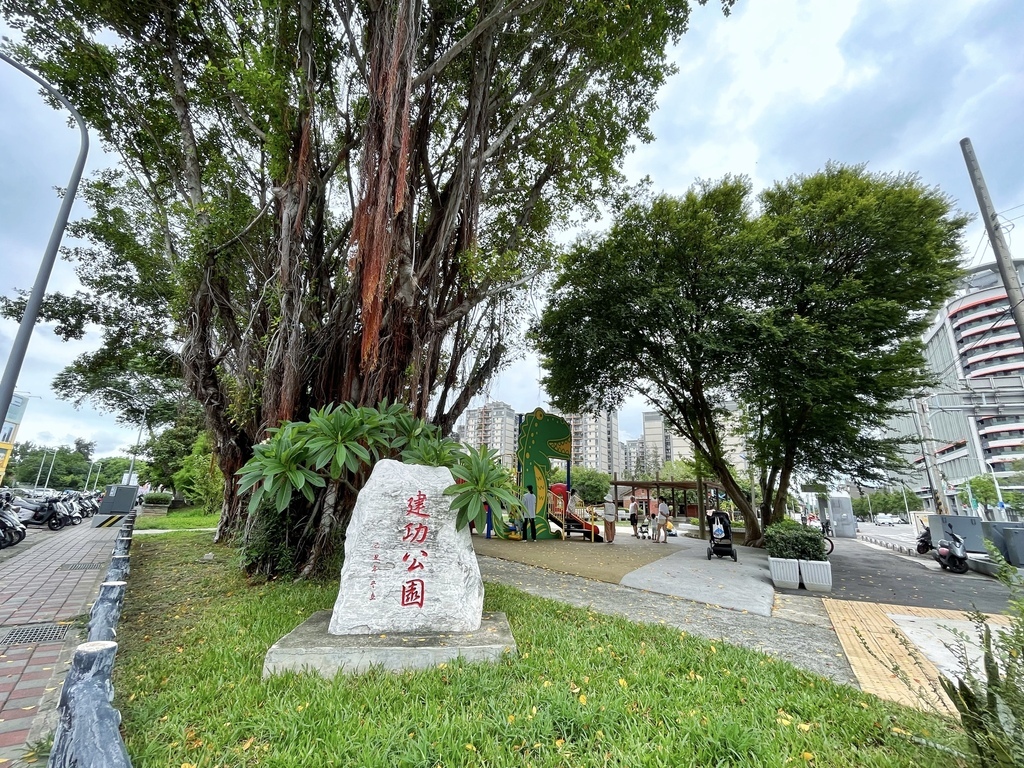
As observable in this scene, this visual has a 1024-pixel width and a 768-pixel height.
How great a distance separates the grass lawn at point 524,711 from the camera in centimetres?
199

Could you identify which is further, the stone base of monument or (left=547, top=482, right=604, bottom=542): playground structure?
(left=547, top=482, right=604, bottom=542): playground structure

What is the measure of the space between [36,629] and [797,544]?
8.64 meters

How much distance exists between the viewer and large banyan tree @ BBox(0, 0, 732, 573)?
5.09 metres

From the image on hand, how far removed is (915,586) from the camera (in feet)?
23.1

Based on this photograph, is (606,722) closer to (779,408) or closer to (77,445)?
(779,408)

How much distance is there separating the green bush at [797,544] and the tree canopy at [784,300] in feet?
10.2

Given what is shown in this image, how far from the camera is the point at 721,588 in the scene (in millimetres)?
6020

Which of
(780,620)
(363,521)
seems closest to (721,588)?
(780,620)

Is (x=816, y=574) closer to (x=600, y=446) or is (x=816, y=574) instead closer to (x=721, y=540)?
(x=721, y=540)

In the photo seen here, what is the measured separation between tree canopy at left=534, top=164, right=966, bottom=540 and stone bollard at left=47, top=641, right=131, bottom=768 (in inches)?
283

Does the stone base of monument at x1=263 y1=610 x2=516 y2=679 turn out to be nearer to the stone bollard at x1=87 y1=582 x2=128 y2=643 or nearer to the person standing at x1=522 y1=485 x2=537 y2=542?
the stone bollard at x1=87 y1=582 x2=128 y2=643

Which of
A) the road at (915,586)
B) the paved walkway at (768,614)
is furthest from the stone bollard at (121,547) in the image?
the road at (915,586)

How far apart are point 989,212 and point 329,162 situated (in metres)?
8.95

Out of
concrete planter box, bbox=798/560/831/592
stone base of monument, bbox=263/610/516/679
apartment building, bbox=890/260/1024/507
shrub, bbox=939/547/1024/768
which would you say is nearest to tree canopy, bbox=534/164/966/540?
concrete planter box, bbox=798/560/831/592
